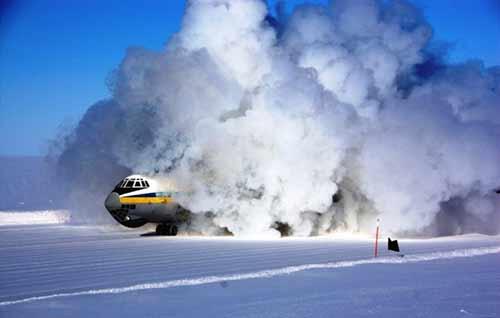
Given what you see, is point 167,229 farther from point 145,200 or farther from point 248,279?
point 248,279

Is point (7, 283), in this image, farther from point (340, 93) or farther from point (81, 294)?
point (340, 93)

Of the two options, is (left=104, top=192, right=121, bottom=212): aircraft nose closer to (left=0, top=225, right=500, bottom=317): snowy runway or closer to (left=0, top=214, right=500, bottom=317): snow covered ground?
(left=0, top=214, right=500, bottom=317): snow covered ground

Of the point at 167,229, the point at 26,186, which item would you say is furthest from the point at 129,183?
the point at 26,186

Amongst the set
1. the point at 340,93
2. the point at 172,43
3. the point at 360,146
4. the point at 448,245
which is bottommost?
the point at 448,245

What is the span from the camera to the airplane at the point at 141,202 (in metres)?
31.5

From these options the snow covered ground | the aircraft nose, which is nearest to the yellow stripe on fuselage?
the aircraft nose

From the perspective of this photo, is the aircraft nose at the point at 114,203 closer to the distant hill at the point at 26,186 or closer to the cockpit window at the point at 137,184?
the cockpit window at the point at 137,184

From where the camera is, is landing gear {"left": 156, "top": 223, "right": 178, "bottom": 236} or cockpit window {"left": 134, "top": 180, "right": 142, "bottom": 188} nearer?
cockpit window {"left": 134, "top": 180, "right": 142, "bottom": 188}

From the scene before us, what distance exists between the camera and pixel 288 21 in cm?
3866

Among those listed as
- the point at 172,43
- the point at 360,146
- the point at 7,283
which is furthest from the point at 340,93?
the point at 7,283

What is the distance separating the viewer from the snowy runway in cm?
1403

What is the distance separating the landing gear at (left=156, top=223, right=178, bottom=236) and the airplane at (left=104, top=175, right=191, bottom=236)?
69 cm

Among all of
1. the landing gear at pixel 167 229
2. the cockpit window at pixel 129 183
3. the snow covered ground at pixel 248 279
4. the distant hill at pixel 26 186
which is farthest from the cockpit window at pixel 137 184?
the distant hill at pixel 26 186

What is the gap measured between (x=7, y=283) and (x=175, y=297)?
4.87 metres
